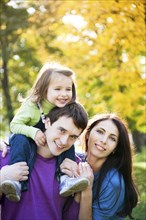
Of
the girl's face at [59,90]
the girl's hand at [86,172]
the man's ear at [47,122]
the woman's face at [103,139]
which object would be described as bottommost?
the girl's hand at [86,172]

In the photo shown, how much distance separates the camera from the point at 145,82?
813 cm

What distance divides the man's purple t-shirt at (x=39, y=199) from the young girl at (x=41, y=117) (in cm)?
6

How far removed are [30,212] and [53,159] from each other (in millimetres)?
451

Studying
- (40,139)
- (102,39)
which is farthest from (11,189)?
(102,39)

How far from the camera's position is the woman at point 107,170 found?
3.48 meters

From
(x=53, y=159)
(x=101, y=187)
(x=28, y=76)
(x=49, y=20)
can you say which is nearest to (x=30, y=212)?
(x=53, y=159)

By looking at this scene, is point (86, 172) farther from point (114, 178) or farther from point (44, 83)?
point (44, 83)

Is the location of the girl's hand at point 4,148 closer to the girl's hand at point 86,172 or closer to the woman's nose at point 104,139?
the girl's hand at point 86,172

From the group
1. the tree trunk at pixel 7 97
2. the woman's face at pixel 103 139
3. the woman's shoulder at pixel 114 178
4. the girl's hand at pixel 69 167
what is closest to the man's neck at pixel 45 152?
the girl's hand at pixel 69 167

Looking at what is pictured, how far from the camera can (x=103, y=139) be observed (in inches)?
140

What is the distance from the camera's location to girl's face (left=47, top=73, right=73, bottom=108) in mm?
3404

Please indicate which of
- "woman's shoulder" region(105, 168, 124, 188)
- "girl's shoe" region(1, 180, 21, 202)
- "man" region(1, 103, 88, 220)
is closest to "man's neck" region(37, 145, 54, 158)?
"man" region(1, 103, 88, 220)

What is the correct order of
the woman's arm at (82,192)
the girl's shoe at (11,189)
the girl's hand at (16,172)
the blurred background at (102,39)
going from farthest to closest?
the blurred background at (102,39) → the woman's arm at (82,192) → the girl's hand at (16,172) → the girl's shoe at (11,189)

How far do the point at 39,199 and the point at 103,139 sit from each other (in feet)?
2.59
